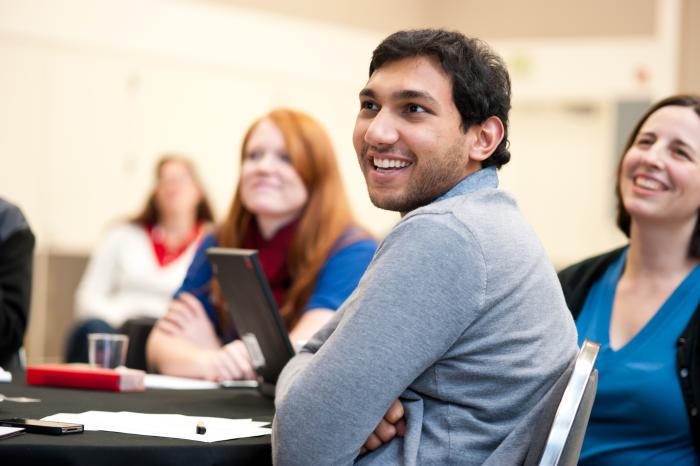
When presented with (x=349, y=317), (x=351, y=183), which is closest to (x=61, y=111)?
(x=351, y=183)

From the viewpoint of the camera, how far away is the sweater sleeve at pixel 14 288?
A: 247 centimetres

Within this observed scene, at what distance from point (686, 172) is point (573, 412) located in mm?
1297

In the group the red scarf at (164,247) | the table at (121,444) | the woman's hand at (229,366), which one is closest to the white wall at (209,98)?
the red scarf at (164,247)

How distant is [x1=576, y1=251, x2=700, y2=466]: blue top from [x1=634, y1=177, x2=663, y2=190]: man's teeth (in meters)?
0.25

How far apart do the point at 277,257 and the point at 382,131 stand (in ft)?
4.17

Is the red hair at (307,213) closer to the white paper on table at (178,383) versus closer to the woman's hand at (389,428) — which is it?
the white paper on table at (178,383)

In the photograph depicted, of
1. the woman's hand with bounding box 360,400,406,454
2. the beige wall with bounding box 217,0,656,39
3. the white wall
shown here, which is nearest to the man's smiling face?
the woman's hand with bounding box 360,400,406,454

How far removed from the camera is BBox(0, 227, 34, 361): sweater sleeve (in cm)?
247

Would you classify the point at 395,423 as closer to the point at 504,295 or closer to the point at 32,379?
the point at 504,295

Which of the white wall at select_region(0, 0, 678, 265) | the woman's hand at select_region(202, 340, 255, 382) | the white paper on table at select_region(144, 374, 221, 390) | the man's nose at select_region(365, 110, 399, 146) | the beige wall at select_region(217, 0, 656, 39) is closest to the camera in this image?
the man's nose at select_region(365, 110, 399, 146)

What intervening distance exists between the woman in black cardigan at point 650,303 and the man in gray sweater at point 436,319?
2.69ft

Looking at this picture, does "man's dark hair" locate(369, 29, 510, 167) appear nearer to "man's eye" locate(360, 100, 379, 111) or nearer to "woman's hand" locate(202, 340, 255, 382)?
"man's eye" locate(360, 100, 379, 111)

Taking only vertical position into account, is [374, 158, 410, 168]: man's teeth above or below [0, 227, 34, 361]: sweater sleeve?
above

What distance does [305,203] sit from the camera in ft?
9.41
